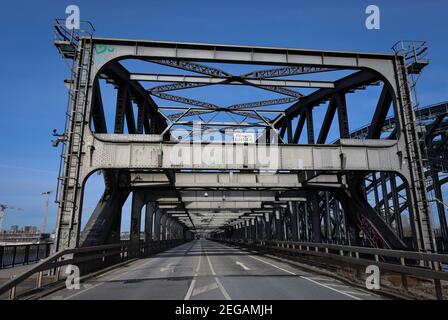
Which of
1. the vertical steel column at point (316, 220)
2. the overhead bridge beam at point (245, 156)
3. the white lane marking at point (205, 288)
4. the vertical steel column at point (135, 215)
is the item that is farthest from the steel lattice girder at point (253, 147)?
the vertical steel column at point (135, 215)

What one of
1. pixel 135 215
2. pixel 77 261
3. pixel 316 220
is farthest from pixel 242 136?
pixel 77 261

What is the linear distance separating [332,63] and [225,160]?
8611 millimetres

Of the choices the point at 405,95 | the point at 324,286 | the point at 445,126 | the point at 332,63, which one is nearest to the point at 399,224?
the point at 445,126

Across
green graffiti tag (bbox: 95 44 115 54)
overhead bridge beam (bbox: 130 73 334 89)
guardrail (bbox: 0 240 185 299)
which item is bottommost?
guardrail (bbox: 0 240 185 299)

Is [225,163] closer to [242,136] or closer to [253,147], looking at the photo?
[253,147]

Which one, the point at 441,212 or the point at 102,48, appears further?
the point at 441,212

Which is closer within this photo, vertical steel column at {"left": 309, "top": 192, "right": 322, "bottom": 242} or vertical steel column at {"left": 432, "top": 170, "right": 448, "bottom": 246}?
vertical steel column at {"left": 309, "top": 192, "right": 322, "bottom": 242}

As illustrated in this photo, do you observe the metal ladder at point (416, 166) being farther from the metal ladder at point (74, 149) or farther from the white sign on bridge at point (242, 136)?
the metal ladder at point (74, 149)

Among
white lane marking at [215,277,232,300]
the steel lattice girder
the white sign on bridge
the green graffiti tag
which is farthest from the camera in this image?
the white sign on bridge

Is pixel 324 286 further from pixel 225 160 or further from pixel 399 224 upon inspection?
pixel 399 224

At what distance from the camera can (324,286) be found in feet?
34.8

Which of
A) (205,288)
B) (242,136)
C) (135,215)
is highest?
(242,136)

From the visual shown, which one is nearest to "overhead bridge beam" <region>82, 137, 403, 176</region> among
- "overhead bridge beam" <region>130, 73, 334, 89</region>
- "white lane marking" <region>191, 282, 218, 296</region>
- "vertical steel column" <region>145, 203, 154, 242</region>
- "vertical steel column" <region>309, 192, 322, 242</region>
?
"overhead bridge beam" <region>130, 73, 334, 89</region>

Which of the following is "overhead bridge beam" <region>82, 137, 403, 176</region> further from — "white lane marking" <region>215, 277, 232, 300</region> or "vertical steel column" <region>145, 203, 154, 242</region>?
"vertical steel column" <region>145, 203, 154, 242</region>
